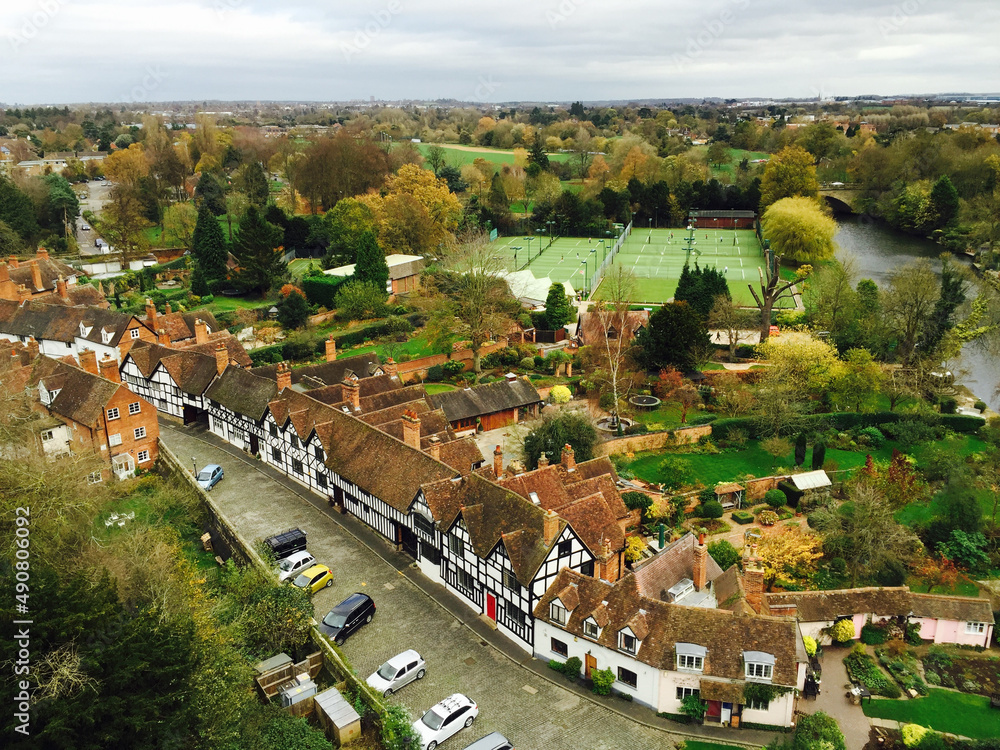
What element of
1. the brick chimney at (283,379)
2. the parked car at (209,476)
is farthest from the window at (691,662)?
the brick chimney at (283,379)

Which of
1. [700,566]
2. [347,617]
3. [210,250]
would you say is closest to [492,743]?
[347,617]

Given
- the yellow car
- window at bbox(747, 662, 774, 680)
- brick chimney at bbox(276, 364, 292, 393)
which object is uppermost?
brick chimney at bbox(276, 364, 292, 393)

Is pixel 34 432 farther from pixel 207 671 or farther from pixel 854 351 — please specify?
pixel 854 351

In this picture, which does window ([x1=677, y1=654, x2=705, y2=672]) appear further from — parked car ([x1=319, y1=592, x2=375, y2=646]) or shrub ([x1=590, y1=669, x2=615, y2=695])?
parked car ([x1=319, y1=592, x2=375, y2=646])

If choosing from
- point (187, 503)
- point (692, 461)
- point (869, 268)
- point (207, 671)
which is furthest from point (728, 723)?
point (869, 268)

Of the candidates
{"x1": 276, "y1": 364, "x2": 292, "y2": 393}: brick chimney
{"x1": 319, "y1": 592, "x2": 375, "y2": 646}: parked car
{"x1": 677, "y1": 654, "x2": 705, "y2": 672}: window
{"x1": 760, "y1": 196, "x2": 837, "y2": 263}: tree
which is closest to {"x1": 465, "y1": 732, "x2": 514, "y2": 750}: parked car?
{"x1": 677, "y1": 654, "x2": 705, "y2": 672}: window

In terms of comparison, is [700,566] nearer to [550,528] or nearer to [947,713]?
[550,528]

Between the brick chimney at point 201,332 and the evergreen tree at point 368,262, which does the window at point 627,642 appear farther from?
the evergreen tree at point 368,262
